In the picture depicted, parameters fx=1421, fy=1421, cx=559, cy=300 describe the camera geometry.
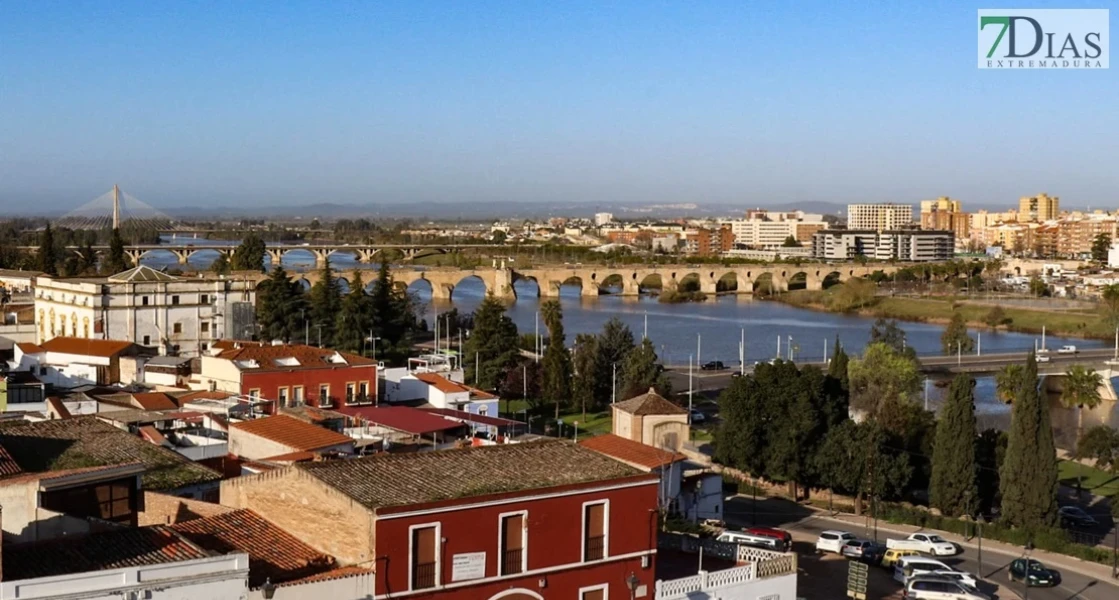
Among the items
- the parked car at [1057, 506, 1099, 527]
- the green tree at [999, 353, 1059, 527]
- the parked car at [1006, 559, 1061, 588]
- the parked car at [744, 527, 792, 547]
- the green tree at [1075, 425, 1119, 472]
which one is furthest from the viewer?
the green tree at [1075, 425, 1119, 472]

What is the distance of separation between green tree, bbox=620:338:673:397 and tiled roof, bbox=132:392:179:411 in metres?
8.07

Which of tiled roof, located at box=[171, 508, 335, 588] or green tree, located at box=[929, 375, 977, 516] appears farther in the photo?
green tree, located at box=[929, 375, 977, 516]

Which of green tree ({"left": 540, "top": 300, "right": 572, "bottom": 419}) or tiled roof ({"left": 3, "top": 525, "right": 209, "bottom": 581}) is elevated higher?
tiled roof ({"left": 3, "top": 525, "right": 209, "bottom": 581})

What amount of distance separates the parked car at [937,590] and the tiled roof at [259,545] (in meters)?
4.70


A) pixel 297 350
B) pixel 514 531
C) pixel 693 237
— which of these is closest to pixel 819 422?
pixel 297 350

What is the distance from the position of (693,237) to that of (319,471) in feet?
312

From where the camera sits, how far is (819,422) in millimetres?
14734

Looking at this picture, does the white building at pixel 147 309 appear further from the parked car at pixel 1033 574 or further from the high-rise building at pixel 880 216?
the high-rise building at pixel 880 216

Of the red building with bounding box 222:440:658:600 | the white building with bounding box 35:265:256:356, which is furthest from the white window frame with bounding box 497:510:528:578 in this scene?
the white building with bounding box 35:265:256:356

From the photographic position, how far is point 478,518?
5.97 meters

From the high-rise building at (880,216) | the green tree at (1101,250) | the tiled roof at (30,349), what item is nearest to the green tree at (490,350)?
the tiled roof at (30,349)

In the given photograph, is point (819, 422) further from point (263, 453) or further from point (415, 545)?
point (415, 545)

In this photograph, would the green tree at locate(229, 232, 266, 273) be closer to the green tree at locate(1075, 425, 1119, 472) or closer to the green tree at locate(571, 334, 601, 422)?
the green tree at locate(571, 334, 601, 422)

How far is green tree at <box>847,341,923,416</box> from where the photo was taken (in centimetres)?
1889
